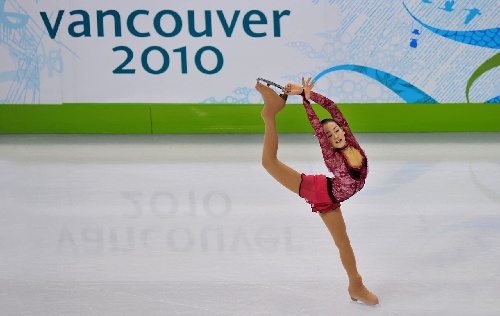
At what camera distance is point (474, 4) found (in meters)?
7.94

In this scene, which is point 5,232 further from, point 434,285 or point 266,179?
point 434,285

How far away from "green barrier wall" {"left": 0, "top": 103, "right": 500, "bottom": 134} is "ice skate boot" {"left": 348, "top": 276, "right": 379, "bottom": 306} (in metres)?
4.59

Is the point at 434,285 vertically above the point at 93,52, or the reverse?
the point at 93,52

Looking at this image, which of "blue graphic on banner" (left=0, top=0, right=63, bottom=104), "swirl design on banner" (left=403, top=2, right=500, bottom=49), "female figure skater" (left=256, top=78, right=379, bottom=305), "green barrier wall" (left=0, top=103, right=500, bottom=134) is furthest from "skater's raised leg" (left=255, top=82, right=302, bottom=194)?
"blue graphic on banner" (left=0, top=0, right=63, bottom=104)

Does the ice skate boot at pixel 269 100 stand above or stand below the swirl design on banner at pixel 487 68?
below

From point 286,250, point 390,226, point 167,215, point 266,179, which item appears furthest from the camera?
point 266,179

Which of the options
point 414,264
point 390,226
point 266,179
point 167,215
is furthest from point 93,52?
point 414,264

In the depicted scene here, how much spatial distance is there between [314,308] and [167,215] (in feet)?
6.27

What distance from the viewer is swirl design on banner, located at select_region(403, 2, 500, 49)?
7.96 m

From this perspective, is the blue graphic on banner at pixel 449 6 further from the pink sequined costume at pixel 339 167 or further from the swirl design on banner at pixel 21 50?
the pink sequined costume at pixel 339 167

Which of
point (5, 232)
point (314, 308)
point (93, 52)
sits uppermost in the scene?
point (93, 52)

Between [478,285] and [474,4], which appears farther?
[474,4]

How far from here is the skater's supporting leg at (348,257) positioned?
353 centimetres

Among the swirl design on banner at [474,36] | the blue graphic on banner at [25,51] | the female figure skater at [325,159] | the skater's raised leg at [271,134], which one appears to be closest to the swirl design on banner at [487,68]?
the swirl design on banner at [474,36]
